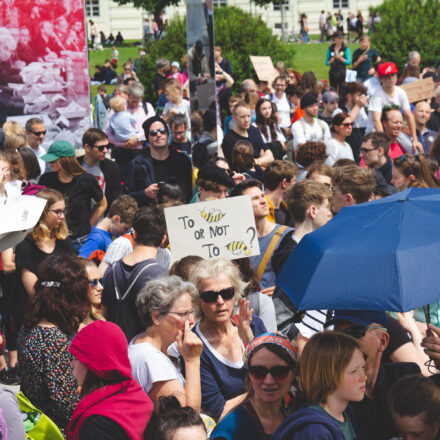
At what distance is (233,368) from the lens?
4070 mm

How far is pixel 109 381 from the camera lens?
3.37 meters

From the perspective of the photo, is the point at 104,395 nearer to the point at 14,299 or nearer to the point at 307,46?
the point at 14,299

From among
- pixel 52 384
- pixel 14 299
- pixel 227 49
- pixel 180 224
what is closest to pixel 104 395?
pixel 52 384

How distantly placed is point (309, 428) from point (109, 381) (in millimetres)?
975

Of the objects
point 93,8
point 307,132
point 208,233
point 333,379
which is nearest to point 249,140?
point 307,132

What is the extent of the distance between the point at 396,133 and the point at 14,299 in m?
4.96

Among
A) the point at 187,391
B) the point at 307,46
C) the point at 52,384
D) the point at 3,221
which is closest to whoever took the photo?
the point at 3,221

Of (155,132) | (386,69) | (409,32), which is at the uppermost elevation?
(409,32)

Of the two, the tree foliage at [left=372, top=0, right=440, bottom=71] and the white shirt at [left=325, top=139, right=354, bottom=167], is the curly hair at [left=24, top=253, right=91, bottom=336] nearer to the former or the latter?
the white shirt at [left=325, top=139, right=354, bottom=167]

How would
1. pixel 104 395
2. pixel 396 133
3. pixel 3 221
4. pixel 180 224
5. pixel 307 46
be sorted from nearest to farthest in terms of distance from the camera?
pixel 3 221 < pixel 104 395 < pixel 180 224 < pixel 396 133 < pixel 307 46

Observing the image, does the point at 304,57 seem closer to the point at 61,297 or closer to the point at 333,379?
Result: the point at 61,297

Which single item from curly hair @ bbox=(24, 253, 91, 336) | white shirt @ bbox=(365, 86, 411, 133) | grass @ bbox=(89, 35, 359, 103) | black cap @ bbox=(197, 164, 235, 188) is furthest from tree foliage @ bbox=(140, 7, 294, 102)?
curly hair @ bbox=(24, 253, 91, 336)

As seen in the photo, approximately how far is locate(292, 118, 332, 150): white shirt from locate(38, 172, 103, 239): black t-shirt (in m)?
3.33

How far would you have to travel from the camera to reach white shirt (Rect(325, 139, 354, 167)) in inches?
342
